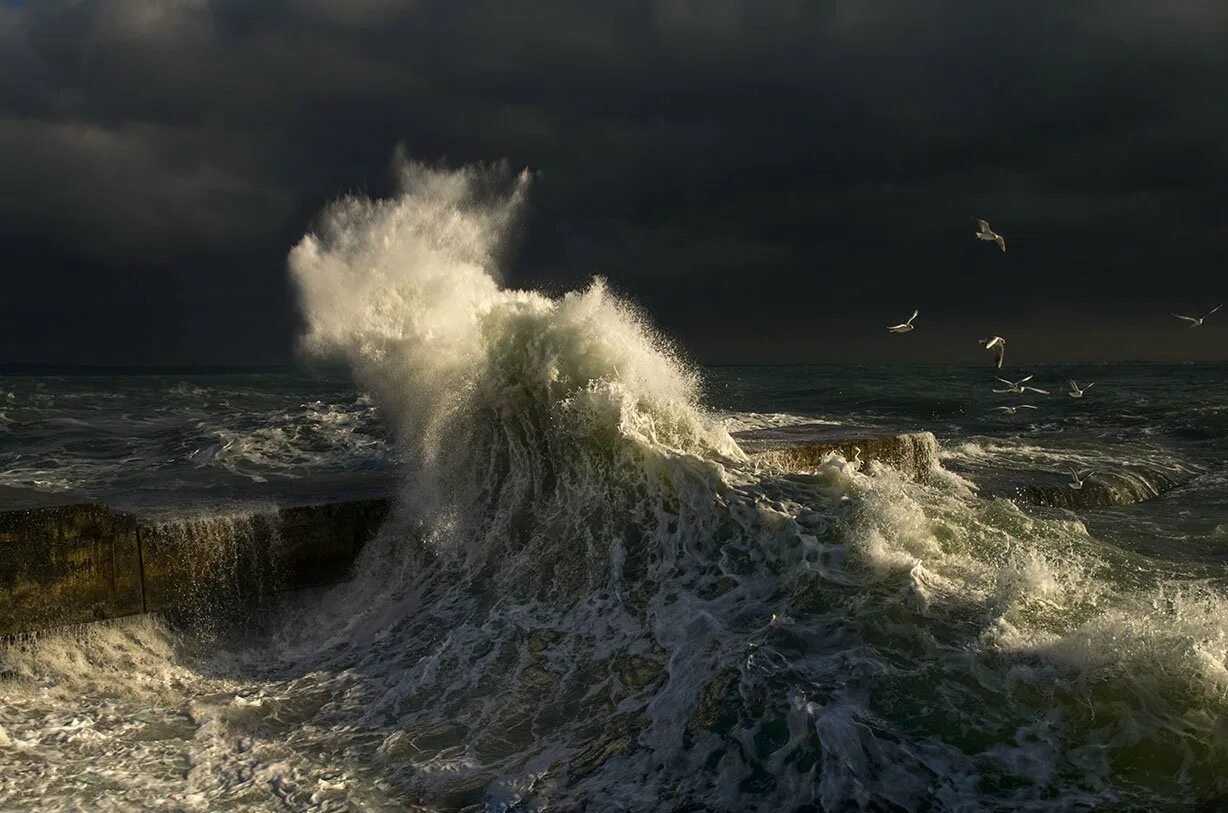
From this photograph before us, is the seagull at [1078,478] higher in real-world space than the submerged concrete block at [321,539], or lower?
lower

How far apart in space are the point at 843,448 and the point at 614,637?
5948mm

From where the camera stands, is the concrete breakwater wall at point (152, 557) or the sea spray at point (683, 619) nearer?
the sea spray at point (683, 619)

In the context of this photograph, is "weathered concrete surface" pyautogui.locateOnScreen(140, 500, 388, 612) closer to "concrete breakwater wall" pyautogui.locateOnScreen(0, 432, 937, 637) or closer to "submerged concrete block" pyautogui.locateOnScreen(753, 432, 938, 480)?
"concrete breakwater wall" pyautogui.locateOnScreen(0, 432, 937, 637)

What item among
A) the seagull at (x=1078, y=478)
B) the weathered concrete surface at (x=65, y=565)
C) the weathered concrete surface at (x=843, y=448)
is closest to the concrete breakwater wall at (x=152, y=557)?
the weathered concrete surface at (x=65, y=565)

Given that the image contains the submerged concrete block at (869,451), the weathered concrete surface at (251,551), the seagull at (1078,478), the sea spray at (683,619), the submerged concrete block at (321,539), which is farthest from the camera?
the seagull at (1078,478)

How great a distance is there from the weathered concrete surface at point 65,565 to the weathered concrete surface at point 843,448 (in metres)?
6.21

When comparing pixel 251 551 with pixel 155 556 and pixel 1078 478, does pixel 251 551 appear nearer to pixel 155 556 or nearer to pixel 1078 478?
pixel 155 556

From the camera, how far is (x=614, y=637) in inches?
241

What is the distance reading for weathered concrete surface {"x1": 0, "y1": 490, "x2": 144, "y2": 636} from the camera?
261 inches

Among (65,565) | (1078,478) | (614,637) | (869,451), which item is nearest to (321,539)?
(65,565)

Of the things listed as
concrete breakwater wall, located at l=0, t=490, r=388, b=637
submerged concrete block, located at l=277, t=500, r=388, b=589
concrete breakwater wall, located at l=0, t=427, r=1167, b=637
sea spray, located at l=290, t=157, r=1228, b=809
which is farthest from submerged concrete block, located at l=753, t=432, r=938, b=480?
concrete breakwater wall, located at l=0, t=490, r=388, b=637

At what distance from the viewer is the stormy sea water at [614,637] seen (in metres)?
4.23

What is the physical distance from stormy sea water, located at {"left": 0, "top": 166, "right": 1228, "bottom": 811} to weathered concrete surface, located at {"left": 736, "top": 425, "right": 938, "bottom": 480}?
13.5 inches

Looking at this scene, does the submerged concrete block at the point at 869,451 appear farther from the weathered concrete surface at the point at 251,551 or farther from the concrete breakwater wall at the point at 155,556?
the concrete breakwater wall at the point at 155,556
